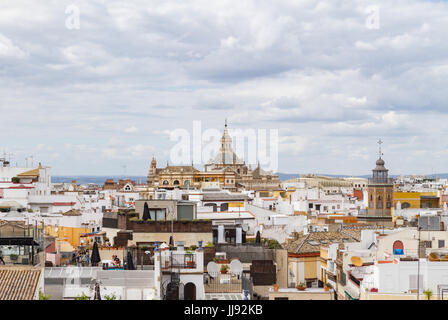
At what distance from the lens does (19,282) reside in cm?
1182

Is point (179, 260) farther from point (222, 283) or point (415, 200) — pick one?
point (415, 200)

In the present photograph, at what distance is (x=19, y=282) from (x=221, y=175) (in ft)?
385

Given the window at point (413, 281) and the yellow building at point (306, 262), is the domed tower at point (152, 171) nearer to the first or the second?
the yellow building at point (306, 262)

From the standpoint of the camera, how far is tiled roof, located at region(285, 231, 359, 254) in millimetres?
23683

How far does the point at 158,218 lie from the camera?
23.0 m

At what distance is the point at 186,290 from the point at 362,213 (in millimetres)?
37190

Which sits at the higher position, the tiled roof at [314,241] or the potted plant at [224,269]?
the potted plant at [224,269]

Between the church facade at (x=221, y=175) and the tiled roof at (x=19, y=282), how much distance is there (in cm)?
9846

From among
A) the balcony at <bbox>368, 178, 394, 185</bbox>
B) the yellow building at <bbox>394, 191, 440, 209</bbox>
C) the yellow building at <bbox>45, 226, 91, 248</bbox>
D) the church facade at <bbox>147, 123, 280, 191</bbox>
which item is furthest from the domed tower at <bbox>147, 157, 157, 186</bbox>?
the yellow building at <bbox>45, 226, 91, 248</bbox>

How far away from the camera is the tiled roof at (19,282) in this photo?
446 inches

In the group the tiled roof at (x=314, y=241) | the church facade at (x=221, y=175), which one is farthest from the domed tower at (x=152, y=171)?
the tiled roof at (x=314, y=241)

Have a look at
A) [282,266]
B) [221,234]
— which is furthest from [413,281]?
[221,234]

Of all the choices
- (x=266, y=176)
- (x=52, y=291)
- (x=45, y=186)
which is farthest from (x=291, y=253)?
(x=266, y=176)
